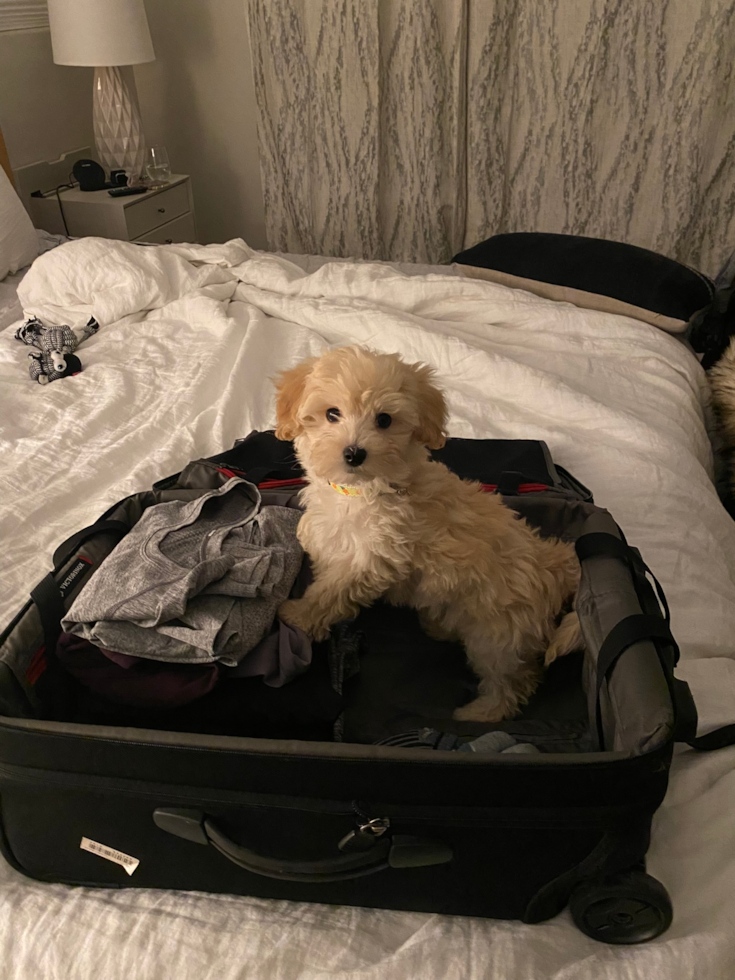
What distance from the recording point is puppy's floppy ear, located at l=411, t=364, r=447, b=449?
1085 mm

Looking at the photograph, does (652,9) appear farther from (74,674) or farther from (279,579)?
(74,674)

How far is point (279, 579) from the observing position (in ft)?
3.75

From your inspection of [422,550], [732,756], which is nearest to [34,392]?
[422,550]

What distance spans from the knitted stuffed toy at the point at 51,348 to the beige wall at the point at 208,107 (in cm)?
206

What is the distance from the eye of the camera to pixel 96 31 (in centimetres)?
276

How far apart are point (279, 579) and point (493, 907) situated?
1.85 feet

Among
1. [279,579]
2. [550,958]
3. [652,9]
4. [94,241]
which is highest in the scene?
[652,9]

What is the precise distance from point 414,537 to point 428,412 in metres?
0.20

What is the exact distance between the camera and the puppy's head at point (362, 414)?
1.04 m

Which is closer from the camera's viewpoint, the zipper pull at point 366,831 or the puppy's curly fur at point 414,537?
the zipper pull at point 366,831

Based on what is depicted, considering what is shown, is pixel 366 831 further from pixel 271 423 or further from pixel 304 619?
pixel 271 423

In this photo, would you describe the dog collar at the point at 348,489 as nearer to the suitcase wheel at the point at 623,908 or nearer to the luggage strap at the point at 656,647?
the luggage strap at the point at 656,647

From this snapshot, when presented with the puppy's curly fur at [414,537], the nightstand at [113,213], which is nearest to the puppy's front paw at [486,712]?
the puppy's curly fur at [414,537]

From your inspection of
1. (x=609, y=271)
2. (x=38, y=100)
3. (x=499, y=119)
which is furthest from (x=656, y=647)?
(x=38, y=100)
